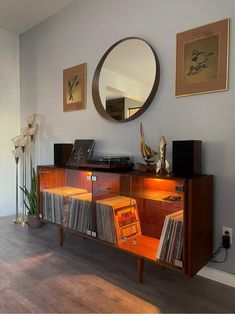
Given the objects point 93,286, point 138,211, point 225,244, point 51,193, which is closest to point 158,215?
point 138,211

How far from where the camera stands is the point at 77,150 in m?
2.48

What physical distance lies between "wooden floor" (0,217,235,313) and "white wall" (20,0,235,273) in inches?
11.5

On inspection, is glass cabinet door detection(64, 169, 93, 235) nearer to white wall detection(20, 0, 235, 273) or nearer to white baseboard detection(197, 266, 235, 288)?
white wall detection(20, 0, 235, 273)

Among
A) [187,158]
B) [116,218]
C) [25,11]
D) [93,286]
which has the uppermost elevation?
[25,11]

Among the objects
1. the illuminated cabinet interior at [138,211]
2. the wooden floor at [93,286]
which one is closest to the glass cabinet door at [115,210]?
the illuminated cabinet interior at [138,211]

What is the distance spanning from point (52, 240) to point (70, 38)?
2.12 metres

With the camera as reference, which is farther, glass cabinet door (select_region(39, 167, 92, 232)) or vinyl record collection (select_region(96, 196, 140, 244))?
glass cabinet door (select_region(39, 167, 92, 232))

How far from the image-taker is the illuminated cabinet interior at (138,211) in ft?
5.07

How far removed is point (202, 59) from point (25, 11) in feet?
7.02

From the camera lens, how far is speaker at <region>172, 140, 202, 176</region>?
65.1 inches

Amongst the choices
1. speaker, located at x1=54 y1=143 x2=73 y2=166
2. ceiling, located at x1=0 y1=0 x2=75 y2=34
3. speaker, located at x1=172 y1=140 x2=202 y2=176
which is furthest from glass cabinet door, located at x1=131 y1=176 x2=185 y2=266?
ceiling, located at x1=0 y1=0 x2=75 y2=34

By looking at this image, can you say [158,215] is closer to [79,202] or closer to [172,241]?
[172,241]

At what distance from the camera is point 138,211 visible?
1.99 meters

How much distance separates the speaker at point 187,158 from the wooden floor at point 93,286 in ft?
2.55
